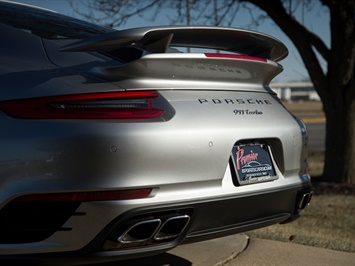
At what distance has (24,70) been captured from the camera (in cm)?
265

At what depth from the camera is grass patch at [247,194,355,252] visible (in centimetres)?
463

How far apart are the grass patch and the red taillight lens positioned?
253 centimetres

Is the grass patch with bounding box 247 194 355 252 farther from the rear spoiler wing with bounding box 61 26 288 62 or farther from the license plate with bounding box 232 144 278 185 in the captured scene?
the rear spoiler wing with bounding box 61 26 288 62

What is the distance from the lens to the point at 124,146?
2.46 metres

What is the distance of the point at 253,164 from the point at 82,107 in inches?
41.3

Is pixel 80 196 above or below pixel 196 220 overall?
above

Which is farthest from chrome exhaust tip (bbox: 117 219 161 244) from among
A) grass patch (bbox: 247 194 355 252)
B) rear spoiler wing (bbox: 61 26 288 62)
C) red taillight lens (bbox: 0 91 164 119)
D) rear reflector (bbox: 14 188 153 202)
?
grass patch (bbox: 247 194 355 252)

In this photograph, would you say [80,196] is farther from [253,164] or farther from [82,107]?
[253,164]

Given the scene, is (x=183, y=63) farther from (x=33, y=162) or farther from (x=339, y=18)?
(x=339, y=18)

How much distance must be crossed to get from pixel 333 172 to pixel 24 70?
6.76m

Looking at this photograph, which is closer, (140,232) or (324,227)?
(140,232)

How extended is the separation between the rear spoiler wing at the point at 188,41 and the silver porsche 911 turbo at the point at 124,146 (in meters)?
0.01

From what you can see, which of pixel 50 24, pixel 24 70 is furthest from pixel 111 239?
pixel 50 24

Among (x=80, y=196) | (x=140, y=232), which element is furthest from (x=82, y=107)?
(x=140, y=232)
